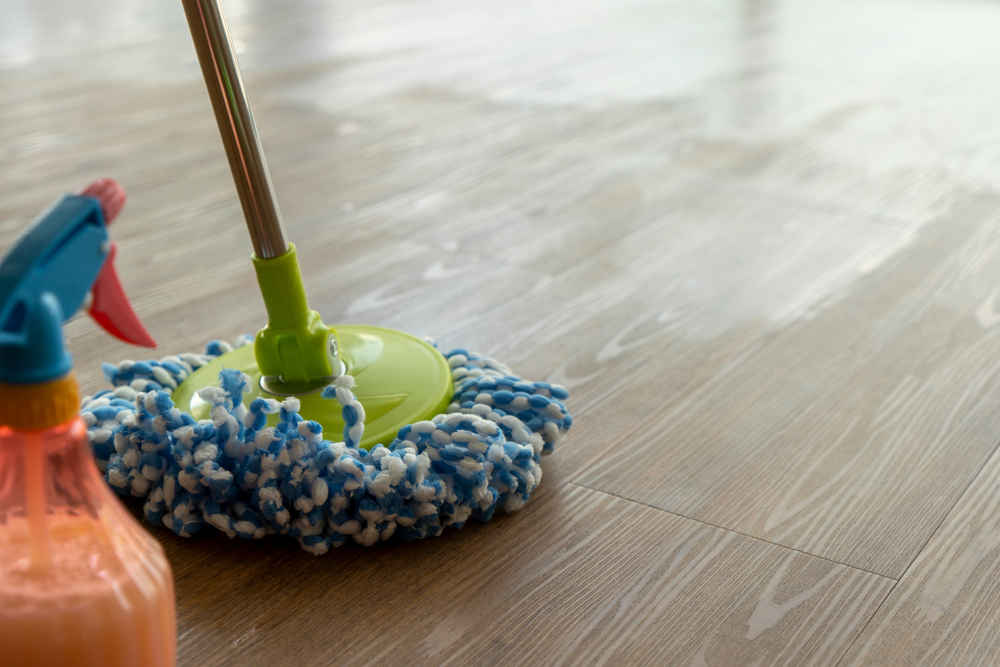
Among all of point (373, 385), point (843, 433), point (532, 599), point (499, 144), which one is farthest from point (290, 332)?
point (499, 144)

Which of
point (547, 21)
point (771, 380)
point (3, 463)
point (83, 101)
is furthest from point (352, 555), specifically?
point (547, 21)

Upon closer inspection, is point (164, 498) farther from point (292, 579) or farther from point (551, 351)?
point (551, 351)

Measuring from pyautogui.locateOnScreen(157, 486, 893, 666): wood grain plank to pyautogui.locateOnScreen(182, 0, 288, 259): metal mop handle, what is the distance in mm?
195

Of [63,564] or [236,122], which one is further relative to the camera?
[236,122]

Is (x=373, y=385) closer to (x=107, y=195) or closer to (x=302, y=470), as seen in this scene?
(x=302, y=470)

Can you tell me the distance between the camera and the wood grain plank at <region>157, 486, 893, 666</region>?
Result: 1.66ft

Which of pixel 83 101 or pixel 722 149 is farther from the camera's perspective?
pixel 83 101

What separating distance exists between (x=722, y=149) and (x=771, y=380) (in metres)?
0.77

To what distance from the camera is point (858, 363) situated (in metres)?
0.82

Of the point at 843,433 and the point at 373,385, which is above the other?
the point at 373,385

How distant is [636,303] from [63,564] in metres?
0.68

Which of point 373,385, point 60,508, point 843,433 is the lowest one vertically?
point 843,433

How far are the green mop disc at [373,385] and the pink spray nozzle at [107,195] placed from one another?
0.27 metres

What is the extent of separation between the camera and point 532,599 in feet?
1.78
